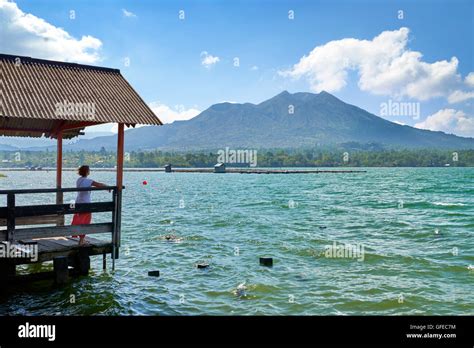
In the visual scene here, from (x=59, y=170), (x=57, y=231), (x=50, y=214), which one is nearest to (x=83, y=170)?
(x=50, y=214)

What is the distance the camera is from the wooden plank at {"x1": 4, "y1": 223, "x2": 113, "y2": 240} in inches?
499

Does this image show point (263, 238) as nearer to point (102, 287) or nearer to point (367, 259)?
point (367, 259)

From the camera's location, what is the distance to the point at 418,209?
47.2m

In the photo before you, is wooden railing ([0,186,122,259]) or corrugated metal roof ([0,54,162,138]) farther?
corrugated metal roof ([0,54,162,138])

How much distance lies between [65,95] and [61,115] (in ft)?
4.41

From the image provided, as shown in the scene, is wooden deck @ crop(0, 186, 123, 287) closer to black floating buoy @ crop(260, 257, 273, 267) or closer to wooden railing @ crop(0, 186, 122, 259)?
wooden railing @ crop(0, 186, 122, 259)

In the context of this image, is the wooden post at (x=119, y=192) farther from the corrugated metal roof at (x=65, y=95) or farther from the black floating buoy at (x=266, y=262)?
the black floating buoy at (x=266, y=262)

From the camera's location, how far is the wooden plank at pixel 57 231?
41.6 ft

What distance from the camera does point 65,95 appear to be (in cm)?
1427

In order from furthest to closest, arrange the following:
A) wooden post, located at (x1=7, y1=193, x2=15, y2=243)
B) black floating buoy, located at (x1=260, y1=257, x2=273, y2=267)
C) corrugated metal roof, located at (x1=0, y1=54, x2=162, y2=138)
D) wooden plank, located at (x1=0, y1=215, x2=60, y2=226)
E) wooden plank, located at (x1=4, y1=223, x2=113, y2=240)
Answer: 1. black floating buoy, located at (x1=260, y1=257, x2=273, y2=267)
2. wooden plank, located at (x1=0, y1=215, x2=60, y2=226)
3. corrugated metal roof, located at (x1=0, y1=54, x2=162, y2=138)
4. wooden plank, located at (x1=4, y1=223, x2=113, y2=240)
5. wooden post, located at (x1=7, y1=193, x2=15, y2=243)

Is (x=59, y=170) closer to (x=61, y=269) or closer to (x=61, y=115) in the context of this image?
(x=61, y=115)

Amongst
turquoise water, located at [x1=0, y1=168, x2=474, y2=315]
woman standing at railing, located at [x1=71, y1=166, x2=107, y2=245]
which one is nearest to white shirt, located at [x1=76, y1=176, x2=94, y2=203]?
woman standing at railing, located at [x1=71, y1=166, x2=107, y2=245]

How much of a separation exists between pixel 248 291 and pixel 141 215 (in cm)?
2694
